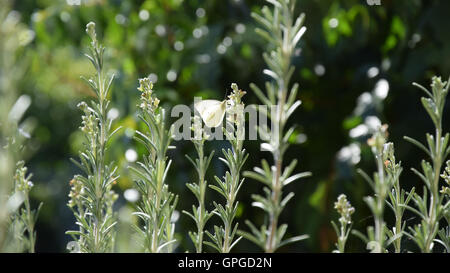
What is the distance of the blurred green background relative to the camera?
153 cm

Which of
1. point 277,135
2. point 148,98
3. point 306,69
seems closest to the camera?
point 277,135

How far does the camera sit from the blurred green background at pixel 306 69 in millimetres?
1525

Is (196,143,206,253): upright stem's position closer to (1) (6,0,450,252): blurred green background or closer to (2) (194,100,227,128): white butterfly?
(2) (194,100,227,128): white butterfly

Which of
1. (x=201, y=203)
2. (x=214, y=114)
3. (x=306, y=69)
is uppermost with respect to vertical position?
(x=306, y=69)

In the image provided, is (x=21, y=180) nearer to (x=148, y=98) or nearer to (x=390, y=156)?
(x=148, y=98)

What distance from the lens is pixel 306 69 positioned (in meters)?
1.80

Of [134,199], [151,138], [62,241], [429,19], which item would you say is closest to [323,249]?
[134,199]

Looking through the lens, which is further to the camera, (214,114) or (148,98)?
(214,114)

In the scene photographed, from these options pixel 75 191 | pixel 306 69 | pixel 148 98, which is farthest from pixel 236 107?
pixel 306 69

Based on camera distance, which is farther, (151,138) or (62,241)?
(62,241)

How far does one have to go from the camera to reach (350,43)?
1808 mm

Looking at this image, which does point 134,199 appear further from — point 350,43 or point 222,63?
point 350,43

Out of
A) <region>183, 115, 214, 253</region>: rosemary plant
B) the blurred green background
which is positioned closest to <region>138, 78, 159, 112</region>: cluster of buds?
<region>183, 115, 214, 253</region>: rosemary plant

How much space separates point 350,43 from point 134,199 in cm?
97
